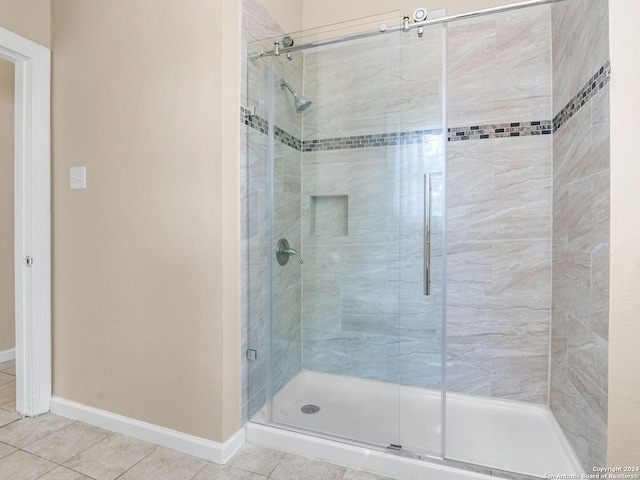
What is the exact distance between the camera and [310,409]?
5.81 feet

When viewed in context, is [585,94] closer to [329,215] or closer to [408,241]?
[408,241]

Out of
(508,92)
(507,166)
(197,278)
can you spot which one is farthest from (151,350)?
(508,92)

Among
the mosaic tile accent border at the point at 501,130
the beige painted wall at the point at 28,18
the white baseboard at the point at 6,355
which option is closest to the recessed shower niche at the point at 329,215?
the mosaic tile accent border at the point at 501,130

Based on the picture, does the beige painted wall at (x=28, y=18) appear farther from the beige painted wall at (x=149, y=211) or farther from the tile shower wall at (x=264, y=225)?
the tile shower wall at (x=264, y=225)

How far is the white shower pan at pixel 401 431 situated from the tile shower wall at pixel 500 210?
0.76 ft

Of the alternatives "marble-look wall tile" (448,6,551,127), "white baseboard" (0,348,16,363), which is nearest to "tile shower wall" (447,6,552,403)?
"marble-look wall tile" (448,6,551,127)

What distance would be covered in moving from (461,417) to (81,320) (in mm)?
2150

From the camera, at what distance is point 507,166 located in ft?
6.59

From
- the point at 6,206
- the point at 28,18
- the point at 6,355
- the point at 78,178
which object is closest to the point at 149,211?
the point at 78,178

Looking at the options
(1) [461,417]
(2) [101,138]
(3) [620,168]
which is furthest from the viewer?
(1) [461,417]

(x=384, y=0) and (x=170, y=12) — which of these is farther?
(x=384, y=0)

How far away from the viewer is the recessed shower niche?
180 cm

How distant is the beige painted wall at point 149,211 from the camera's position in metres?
1.58

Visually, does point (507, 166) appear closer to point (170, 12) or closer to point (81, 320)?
point (170, 12)
